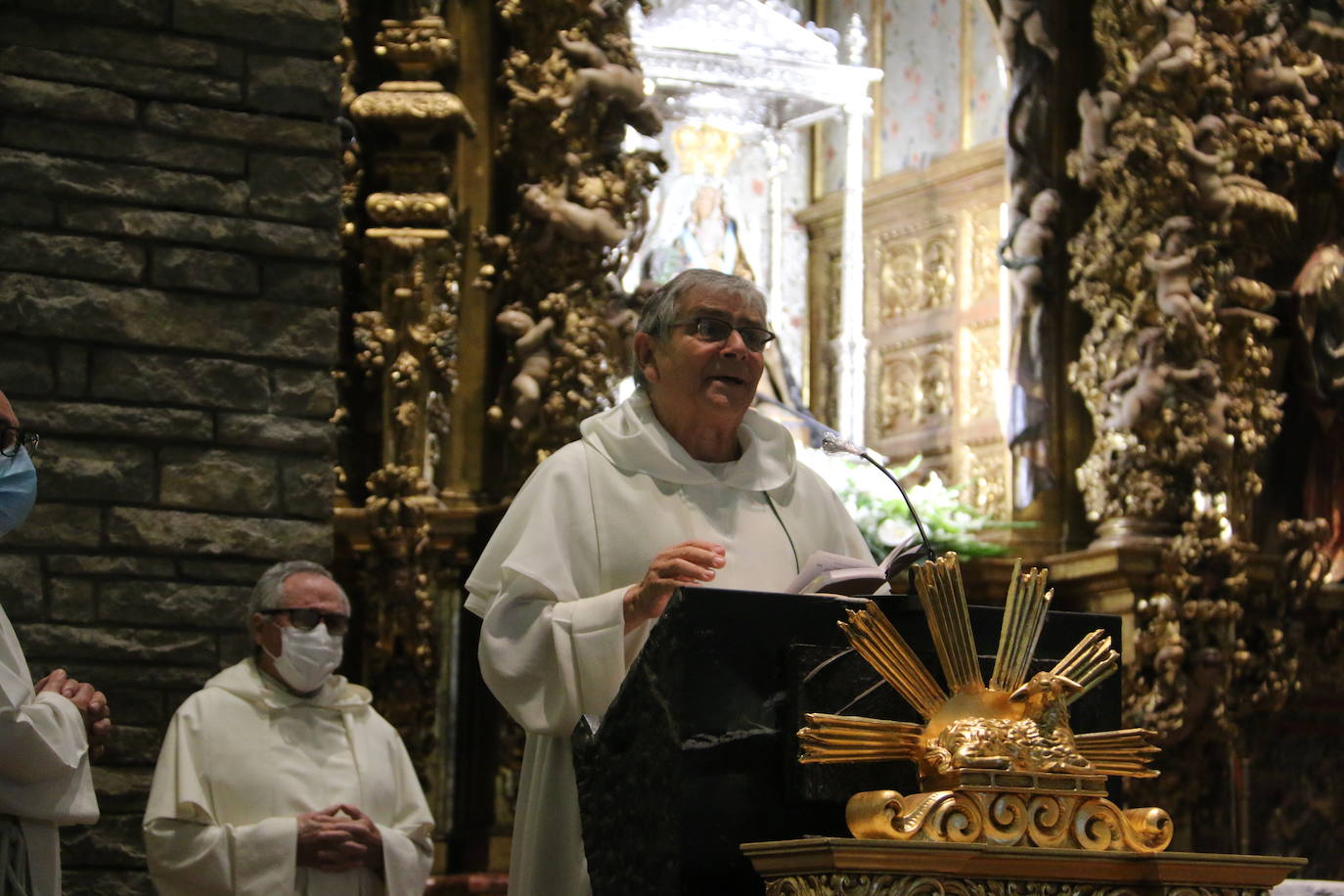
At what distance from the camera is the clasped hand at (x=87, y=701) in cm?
394

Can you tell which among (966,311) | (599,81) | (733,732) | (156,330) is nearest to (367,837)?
(156,330)

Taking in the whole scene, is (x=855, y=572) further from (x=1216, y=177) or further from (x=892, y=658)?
(x=1216, y=177)

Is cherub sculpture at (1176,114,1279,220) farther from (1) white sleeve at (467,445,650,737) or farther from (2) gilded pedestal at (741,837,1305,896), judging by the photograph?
(2) gilded pedestal at (741,837,1305,896)

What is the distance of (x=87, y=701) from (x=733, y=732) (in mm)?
1615

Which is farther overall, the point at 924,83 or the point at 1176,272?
the point at 924,83

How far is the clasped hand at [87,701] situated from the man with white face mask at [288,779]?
2.65 ft

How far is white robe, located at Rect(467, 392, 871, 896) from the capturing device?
345 cm

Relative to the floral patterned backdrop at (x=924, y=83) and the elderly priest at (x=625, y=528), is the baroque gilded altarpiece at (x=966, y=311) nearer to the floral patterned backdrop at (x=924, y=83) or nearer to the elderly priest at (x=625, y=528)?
the floral patterned backdrop at (x=924, y=83)

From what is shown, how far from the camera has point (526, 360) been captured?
7230mm

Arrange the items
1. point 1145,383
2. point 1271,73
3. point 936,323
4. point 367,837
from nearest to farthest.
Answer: point 367,837, point 1145,383, point 1271,73, point 936,323

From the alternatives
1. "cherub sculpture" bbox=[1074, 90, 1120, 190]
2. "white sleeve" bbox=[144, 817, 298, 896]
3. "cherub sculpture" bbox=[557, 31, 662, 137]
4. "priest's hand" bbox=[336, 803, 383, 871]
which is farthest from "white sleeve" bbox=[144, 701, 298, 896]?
"cherub sculpture" bbox=[1074, 90, 1120, 190]

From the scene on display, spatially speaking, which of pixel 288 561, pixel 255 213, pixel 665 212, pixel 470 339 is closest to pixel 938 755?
pixel 288 561

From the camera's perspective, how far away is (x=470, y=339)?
7.42 m

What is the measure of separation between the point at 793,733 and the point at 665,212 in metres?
7.18
